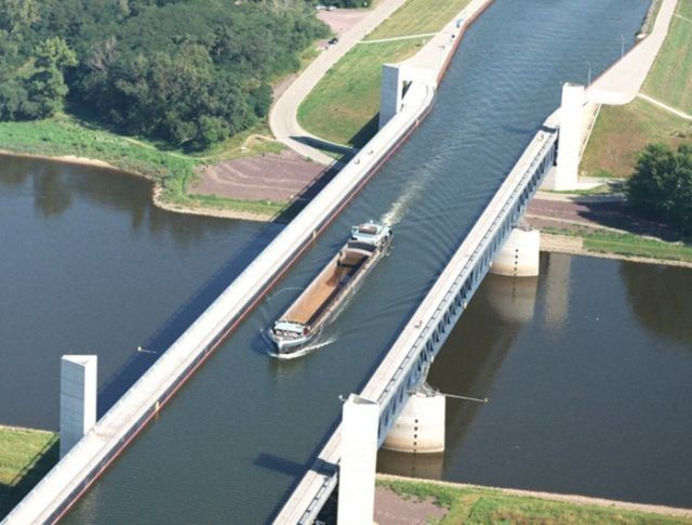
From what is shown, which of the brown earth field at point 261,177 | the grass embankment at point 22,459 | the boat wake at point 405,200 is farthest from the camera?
the brown earth field at point 261,177

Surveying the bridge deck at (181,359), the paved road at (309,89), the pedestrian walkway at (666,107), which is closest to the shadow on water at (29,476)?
the bridge deck at (181,359)

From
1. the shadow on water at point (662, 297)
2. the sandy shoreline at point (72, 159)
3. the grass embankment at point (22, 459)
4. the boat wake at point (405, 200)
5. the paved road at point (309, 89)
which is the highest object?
the boat wake at point (405, 200)

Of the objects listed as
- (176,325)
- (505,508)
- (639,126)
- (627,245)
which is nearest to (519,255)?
(627,245)

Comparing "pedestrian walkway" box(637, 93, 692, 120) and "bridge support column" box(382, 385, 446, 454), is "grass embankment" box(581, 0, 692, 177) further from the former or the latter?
"bridge support column" box(382, 385, 446, 454)

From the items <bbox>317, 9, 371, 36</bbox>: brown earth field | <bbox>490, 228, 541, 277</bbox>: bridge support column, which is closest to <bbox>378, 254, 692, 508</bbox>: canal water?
<bbox>490, 228, 541, 277</bbox>: bridge support column

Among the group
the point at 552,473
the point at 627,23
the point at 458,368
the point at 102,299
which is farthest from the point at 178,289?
the point at 627,23

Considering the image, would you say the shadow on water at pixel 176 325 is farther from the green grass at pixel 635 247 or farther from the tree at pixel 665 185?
the tree at pixel 665 185

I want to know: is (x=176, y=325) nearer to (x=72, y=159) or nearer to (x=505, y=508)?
(x=505, y=508)

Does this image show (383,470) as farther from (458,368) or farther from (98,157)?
(98,157)

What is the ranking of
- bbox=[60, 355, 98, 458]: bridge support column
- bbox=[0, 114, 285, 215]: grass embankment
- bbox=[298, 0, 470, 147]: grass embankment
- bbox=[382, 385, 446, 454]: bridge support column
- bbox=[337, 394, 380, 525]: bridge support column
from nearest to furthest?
1. bbox=[337, 394, 380, 525]: bridge support column
2. bbox=[60, 355, 98, 458]: bridge support column
3. bbox=[382, 385, 446, 454]: bridge support column
4. bbox=[0, 114, 285, 215]: grass embankment
5. bbox=[298, 0, 470, 147]: grass embankment
